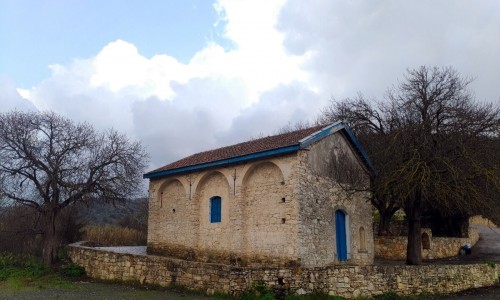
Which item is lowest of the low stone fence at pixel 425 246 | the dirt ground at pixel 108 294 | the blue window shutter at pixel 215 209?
the dirt ground at pixel 108 294

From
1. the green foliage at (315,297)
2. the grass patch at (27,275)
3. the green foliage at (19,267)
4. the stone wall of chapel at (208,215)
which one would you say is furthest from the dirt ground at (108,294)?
the stone wall of chapel at (208,215)

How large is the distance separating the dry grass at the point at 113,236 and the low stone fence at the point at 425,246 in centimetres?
1707

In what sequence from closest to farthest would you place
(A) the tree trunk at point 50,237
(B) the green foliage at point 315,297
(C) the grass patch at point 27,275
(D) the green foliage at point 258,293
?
(D) the green foliage at point 258,293, (B) the green foliage at point 315,297, (C) the grass patch at point 27,275, (A) the tree trunk at point 50,237

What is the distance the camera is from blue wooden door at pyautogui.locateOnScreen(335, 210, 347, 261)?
57.9ft

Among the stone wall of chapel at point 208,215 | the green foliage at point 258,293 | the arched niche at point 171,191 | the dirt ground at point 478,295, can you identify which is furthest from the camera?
the arched niche at point 171,191

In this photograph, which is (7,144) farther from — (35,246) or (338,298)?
(338,298)

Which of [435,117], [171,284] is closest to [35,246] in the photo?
[171,284]

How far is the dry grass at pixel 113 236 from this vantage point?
1171 inches

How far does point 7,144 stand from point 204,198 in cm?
971

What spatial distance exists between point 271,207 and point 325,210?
2348 mm

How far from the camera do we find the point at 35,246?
2511cm

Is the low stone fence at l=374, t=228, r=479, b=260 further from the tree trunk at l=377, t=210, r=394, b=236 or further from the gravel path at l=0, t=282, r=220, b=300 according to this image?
the gravel path at l=0, t=282, r=220, b=300

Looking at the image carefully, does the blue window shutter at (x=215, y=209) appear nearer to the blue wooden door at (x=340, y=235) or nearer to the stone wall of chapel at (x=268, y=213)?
the stone wall of chapel at (x=268, y=213)

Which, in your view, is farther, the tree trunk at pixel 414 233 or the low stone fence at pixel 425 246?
the low stone fence at pixel 425 246
